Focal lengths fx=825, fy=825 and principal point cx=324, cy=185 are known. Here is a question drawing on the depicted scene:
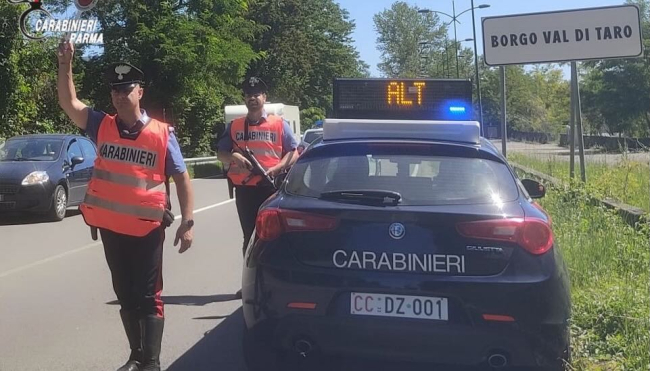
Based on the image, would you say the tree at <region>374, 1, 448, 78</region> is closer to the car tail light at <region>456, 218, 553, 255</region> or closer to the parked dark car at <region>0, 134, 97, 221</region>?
the parked dark car at <region>0, 134, 97, 221</region>

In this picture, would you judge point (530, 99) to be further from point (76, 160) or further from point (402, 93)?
point (402, 93)

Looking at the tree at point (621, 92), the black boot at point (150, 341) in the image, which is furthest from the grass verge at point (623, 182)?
the tree at point (621, 92)

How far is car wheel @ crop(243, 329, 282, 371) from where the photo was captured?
4480mm

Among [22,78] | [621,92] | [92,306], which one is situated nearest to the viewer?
[92,306]

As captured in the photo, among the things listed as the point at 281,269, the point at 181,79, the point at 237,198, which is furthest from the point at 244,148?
the point at 181,79

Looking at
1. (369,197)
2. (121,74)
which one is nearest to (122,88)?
(121,74)

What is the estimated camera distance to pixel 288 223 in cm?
446

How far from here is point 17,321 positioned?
6719 mm

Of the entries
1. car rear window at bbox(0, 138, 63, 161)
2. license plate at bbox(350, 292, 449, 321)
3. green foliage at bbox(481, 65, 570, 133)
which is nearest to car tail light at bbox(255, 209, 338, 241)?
license plate at bbox(350, 292, 449, 321)

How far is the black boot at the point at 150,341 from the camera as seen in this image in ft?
16.0

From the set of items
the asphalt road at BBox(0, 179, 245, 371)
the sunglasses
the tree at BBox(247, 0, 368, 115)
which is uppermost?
the tree at BBox(247, 0, 368, 115)

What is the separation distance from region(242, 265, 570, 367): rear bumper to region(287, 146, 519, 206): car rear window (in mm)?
498

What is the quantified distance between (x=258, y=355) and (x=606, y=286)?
339cm

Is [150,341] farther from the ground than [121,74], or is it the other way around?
[121,74]
